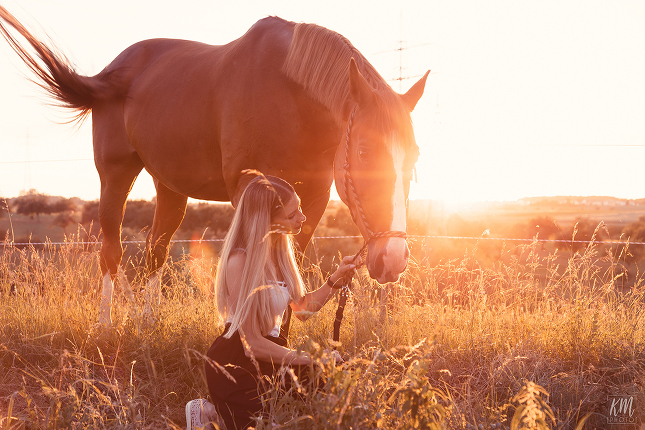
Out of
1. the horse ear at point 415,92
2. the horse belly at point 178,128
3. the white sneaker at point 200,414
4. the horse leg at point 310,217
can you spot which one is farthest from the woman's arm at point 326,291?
the horse belly at point 178,128

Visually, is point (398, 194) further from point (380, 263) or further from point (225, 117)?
point (225, 117)

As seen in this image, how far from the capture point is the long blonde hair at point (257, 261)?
196 cm

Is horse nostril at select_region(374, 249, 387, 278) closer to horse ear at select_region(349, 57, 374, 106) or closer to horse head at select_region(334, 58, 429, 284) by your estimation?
horse head at select_region(334, 58, 429, 284)

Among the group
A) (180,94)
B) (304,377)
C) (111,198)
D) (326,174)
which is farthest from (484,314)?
(111,198)

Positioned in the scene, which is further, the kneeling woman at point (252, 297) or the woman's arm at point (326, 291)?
the woman's arm at point (326, 291)

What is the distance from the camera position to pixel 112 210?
415cm

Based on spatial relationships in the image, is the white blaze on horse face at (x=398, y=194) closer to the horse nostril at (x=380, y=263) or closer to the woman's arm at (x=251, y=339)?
the horse nostril at (x=380, y=263)

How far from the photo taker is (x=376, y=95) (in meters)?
2.44

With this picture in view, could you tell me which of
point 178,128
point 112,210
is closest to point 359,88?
point 178,128

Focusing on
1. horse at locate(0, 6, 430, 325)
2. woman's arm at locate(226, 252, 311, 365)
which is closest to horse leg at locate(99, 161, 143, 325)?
horse at locate(0, 6, 430, 325)

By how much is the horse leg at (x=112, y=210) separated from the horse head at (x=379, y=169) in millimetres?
2638

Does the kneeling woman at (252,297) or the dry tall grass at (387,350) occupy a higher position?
the kneeling woman at (252,297)

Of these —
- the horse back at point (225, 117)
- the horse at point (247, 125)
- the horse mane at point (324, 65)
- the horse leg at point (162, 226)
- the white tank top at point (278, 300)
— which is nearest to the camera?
the white tank top at point (278, 300)

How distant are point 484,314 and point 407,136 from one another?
7.17 feet
